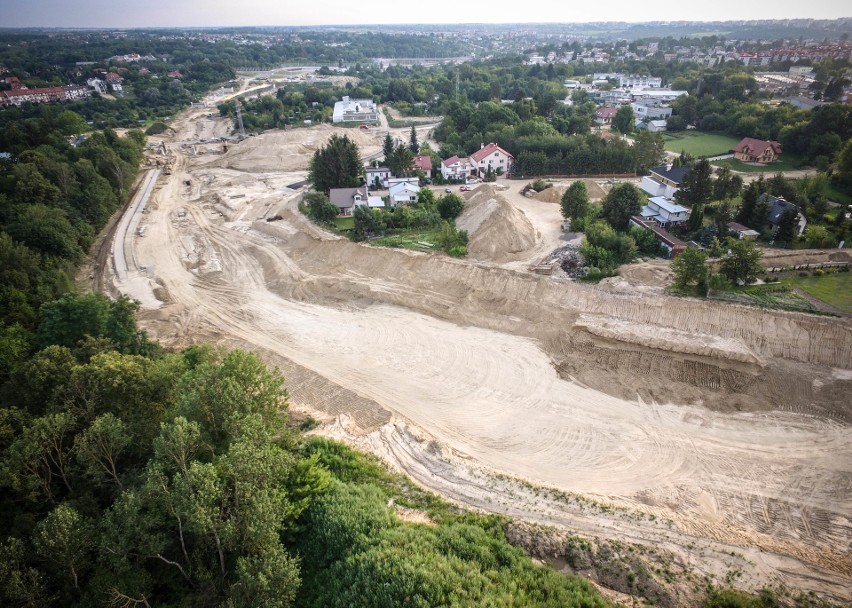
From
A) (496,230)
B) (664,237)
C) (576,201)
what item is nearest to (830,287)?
(664,237)

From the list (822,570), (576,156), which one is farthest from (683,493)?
(576,156)

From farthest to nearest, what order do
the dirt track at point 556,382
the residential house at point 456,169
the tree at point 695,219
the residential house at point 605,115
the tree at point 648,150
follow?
the residential house at point 605,115, the residential house at point 456,169, the tree at point 648,150, the tree at point 695,219, the dirt track at point 556,382

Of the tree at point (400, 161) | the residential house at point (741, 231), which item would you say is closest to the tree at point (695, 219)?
the residential house at point (741, 231)

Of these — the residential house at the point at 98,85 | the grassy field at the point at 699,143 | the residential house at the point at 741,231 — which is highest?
the residential house at the point at 98,85

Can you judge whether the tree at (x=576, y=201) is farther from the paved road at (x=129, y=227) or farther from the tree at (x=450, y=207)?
the paved road at (x=129, y=227)

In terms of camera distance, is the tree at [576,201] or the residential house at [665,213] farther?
the tree at [576,201]

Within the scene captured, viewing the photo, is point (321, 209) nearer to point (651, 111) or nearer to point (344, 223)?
point (344, 223)
